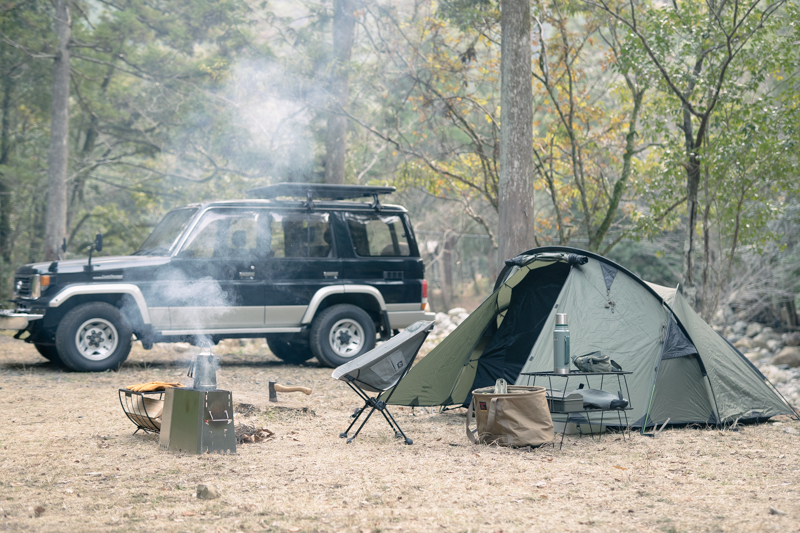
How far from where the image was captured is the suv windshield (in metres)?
8.74

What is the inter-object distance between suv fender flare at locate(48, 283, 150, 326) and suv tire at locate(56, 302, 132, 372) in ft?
0.51

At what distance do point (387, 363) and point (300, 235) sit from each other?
4142mm

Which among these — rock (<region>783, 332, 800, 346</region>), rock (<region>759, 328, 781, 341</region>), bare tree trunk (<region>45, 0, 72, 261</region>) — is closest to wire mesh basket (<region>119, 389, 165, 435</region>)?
bare tree trunk (<region>45, 0, 72, 261</region>)

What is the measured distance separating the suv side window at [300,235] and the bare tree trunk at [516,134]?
2.28m

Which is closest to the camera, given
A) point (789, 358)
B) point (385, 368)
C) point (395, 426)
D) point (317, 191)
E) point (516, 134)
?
point (385, 368)

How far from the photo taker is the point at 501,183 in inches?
374

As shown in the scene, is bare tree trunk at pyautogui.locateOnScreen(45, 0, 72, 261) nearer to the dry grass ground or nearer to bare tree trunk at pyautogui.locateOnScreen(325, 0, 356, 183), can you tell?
bare tree trunk at pyautogui.locateOnScreen(325, 0, 356, 183)

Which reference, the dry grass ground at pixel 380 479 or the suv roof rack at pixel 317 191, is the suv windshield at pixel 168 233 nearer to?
the suv roof rack at pixel 317 191

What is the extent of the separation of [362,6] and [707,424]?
1205cm

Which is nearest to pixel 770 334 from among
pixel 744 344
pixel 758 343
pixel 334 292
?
pixel 758 343

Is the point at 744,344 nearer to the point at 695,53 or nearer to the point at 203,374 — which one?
the point at 695,53

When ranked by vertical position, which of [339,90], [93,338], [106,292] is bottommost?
[93,338]

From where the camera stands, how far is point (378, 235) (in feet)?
31.9

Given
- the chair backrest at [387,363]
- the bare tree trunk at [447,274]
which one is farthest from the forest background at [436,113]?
the chair backrest at [387,363]
